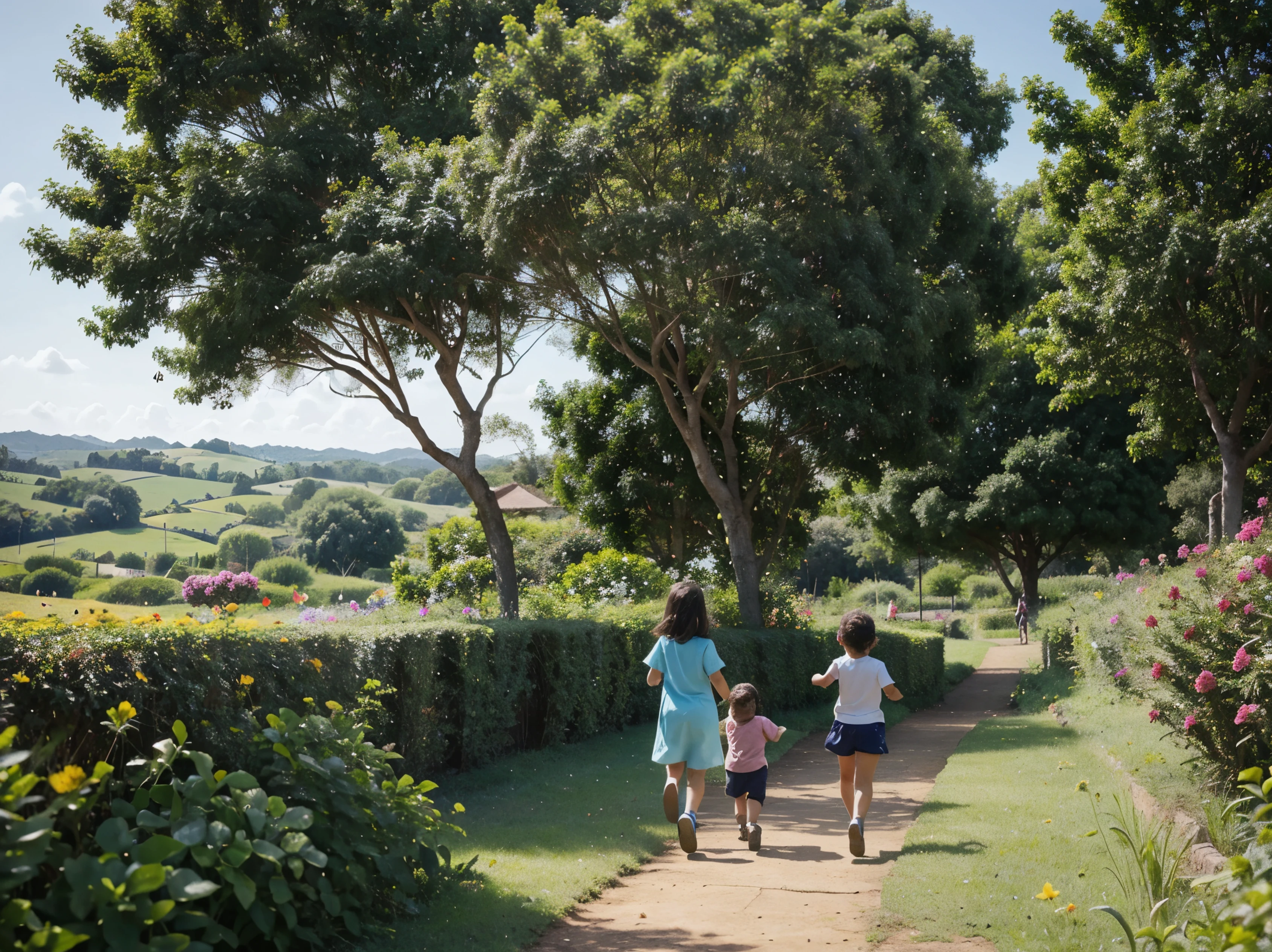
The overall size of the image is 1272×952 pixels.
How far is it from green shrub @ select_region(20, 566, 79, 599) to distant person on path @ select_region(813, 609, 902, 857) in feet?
43.4

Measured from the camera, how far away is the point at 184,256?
43.3ft

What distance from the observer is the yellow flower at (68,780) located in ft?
9.93

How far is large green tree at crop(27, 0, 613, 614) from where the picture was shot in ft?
43.2

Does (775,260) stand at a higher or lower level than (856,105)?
lower

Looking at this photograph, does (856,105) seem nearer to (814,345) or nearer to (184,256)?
(814,345)

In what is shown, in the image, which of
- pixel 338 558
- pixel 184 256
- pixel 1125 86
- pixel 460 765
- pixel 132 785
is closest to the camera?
pixel 132 785

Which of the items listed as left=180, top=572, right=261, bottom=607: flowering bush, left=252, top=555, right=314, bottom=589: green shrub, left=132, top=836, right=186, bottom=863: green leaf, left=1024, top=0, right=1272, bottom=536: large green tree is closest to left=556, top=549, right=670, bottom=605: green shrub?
left=180, top=572, right=261, bottom=607: flowering bush

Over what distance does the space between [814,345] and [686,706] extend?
7836mm

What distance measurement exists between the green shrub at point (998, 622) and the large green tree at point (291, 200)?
41.5 meters

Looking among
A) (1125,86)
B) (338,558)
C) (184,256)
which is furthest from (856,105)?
(338,558)

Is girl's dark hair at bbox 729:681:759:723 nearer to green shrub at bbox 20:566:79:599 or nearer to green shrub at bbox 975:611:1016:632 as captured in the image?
green shrub at bbox 20:566:79:599

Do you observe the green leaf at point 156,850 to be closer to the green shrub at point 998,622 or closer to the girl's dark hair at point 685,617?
the girl's dark hair at point 685,617

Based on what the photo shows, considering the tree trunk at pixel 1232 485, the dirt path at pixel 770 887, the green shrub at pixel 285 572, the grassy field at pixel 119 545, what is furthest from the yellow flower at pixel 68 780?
the green shrub at pixel 285 572

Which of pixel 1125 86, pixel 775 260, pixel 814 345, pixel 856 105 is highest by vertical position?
pixel 1125 86
